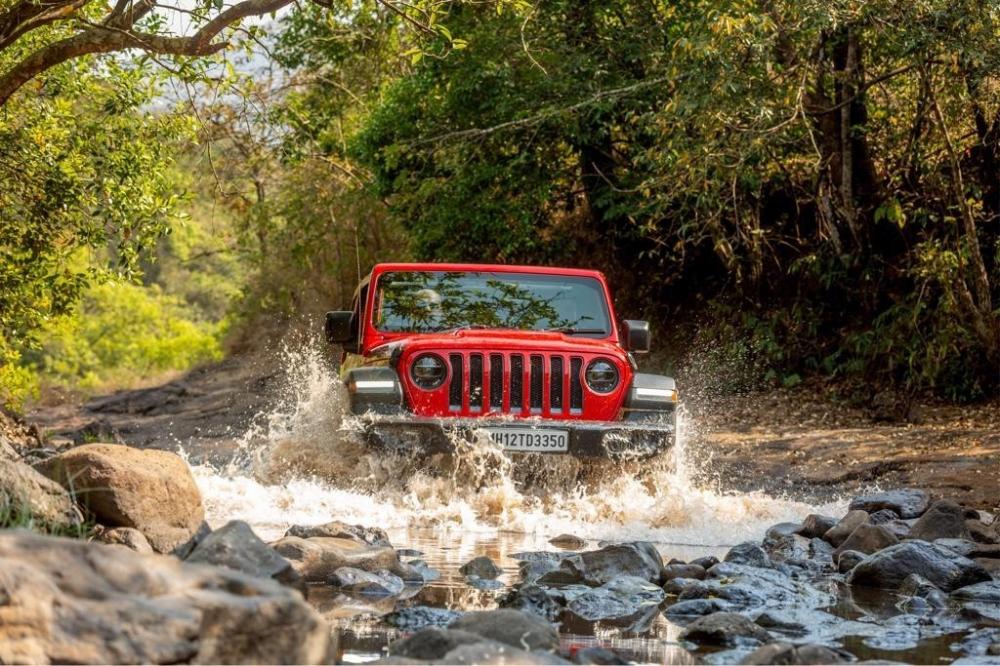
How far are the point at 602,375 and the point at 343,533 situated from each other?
260cm

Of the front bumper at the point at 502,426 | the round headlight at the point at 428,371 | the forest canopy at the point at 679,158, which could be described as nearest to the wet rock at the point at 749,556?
the front bumper at the point at 502,426

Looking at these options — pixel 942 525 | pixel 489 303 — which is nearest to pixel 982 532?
pixel 942 525

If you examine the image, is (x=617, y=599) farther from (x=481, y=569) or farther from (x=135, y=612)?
(x=135, y=612)

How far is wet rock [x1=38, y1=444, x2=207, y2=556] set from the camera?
21.2ft

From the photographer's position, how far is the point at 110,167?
38.3 feet

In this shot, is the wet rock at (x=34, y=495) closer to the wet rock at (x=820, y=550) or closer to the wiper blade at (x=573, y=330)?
the wet rock at (x=820, y=550)

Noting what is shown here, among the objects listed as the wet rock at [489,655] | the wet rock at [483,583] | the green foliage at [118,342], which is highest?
the wet rock at [489,655]

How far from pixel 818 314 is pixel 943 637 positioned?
494 inches

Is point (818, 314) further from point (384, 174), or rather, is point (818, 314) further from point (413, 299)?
point (413, 299)

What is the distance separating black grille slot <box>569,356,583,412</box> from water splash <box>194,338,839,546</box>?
38cm

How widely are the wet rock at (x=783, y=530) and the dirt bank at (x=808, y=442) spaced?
7.22 feet

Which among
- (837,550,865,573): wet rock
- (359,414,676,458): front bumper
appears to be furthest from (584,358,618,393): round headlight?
(837,550,865,573): wet rock

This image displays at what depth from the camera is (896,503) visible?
966 centimetres

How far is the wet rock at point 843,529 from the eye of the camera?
809 cm
